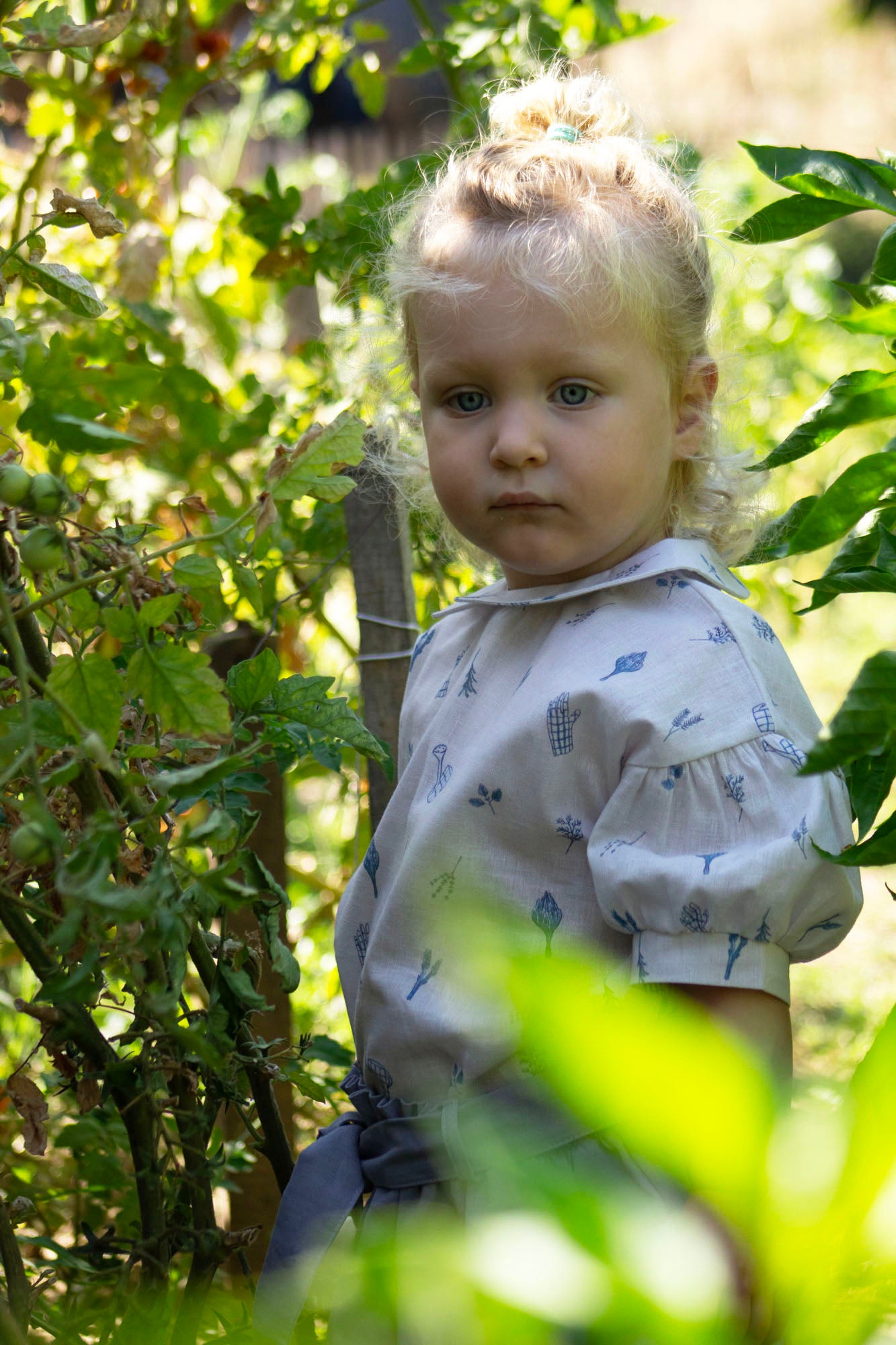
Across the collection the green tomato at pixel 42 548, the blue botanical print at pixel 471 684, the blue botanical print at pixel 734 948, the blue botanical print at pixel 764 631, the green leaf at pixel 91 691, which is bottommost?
the blue botanical print at pixel 734 948

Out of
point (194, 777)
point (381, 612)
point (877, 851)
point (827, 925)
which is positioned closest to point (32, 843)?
point (194, 777)

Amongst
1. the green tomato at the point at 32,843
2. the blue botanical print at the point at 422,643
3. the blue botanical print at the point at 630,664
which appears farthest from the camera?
the blue botanical print at the point at 422,643

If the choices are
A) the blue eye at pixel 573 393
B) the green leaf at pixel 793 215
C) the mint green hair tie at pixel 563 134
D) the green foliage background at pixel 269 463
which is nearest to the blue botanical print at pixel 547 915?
the green foliage background at pixel 269 463

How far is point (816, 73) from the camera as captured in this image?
696 centimetres

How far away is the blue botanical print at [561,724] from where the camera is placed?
102 centimetres

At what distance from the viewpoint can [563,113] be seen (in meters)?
1.25

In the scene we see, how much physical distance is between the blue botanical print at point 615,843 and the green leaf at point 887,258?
0.42 metres

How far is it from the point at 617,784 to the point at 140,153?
5.55 ft

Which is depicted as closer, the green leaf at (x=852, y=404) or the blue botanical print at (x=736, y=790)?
the green leaf at (x=852, y=404)

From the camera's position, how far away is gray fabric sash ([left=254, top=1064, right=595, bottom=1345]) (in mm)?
969

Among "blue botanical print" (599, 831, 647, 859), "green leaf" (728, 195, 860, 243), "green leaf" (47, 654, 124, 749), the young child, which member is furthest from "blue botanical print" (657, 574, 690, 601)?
"green leaf" (47, 654, 124, 749)

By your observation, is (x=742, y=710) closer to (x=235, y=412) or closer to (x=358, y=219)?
(x=358, y=219)

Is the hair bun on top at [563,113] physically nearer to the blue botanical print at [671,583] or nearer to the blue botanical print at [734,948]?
the blue botanical print at [671,583]

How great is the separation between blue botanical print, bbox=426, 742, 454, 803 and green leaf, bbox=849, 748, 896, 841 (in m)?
0.41
